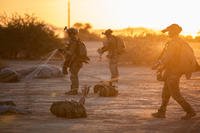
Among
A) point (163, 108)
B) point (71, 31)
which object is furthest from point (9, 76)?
point (163, 108)

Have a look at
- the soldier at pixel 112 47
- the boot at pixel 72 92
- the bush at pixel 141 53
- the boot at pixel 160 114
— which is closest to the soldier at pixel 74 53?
the boot at pixel 72 92

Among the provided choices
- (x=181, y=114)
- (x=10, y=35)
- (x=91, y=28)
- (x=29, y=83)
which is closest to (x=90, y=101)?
(x=181, y=114)

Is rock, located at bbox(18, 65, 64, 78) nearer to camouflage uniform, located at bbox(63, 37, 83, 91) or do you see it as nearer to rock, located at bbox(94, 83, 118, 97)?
camouflage uniform, located at bbox(63, 37, 83, 91)

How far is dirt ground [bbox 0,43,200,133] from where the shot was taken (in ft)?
38.8

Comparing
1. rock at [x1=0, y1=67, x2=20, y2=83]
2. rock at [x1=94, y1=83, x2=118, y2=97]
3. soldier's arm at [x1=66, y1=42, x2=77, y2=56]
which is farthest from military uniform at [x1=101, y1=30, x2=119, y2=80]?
rock at [x1=0, y1=67, x2=20, y2=83]

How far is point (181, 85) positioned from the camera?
21.9 metres

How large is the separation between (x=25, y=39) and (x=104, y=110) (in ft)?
87.4

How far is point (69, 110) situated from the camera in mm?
13094

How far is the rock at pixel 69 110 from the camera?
13102mm

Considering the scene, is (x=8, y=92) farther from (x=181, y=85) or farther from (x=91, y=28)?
(x=91, y=28)

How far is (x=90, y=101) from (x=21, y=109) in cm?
315

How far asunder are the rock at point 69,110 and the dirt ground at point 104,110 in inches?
8.1

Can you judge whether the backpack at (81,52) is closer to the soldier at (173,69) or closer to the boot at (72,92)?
the boot at (72,92)

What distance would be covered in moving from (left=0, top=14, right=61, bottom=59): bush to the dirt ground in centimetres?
1702
